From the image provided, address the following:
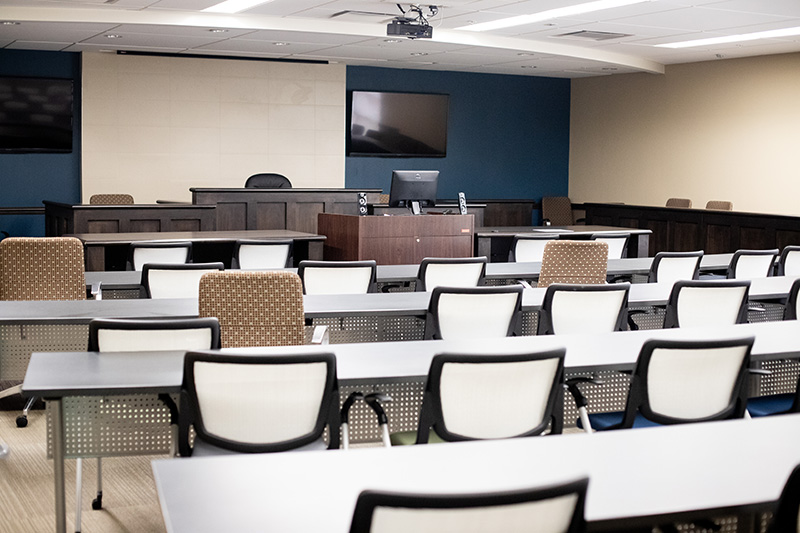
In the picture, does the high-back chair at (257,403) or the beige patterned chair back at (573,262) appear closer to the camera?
the high-back chair at (257,403)

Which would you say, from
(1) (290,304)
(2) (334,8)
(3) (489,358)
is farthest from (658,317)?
(2) (334,8)

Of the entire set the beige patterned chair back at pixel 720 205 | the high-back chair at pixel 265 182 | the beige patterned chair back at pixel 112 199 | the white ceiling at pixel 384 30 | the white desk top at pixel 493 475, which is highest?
the white ceiling at pixel 384 30

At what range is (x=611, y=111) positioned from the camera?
14.9m

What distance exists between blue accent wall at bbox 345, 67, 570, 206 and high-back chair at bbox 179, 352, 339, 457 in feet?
36.3

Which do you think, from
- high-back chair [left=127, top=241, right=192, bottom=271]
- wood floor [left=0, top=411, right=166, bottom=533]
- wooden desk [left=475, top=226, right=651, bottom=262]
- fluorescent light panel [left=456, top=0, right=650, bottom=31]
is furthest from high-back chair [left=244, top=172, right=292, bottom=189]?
wood floor [left=0, top=411, right=166, bottom=533]

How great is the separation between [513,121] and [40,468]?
39.2 feet

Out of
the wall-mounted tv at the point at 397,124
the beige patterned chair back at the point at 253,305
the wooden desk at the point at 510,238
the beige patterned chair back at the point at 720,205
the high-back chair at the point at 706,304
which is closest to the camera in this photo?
the beige patterned chair back at the point at 253,305

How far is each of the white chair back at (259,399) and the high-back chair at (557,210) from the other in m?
12.7

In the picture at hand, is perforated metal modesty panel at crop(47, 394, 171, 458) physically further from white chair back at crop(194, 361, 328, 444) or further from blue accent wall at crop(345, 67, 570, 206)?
blue accent wall at crop(345, 67, 570, 206)

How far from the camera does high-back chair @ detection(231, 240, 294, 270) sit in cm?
Result: 739

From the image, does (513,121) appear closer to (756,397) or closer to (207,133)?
(207,133)

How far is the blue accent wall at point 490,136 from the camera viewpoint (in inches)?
559

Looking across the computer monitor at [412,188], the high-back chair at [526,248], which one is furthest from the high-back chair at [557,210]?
the high-back chair at [526,248]

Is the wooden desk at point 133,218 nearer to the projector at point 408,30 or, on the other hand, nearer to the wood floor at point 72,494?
the projector at point 408,30
